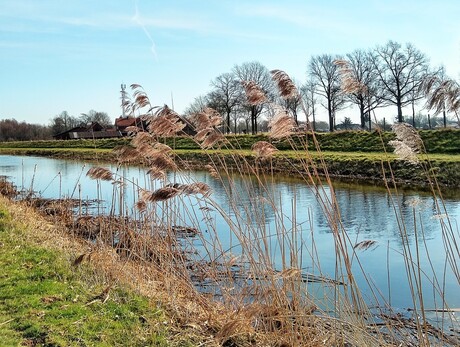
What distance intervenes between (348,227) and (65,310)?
7014mm

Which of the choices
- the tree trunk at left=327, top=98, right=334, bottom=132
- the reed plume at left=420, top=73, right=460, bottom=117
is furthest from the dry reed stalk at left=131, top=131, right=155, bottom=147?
the tree trunk at left=327, top=98, right=334, bottom=132

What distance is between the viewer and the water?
15.3 ft

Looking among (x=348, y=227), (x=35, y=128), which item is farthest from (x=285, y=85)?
(x=35, y=128)

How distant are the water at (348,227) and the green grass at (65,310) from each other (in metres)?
1.04

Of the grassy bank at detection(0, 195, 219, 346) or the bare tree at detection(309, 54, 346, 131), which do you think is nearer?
the grassy bank at detection(0, 195, 219, 346)

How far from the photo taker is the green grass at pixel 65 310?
12.5 feet

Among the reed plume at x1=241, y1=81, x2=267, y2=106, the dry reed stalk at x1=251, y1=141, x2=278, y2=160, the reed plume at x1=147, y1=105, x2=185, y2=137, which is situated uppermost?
the reed plume at x1=241, y1=81, x2=267, y2=106

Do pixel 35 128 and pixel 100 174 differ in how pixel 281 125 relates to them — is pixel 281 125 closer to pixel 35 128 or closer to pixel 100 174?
pixel 100 174

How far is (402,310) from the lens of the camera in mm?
5703

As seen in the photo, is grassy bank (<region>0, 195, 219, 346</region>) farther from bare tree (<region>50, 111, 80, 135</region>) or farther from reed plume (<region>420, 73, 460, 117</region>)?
bare tree (<region>50, 111, 80, 135</region>)

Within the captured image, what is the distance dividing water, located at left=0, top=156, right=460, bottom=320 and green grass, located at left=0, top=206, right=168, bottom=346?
104 cm

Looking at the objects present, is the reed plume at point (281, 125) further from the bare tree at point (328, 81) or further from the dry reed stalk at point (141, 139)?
the bare tree at point (328, 81)

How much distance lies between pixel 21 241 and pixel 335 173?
50.8 ft

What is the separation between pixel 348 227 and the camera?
399 inches
